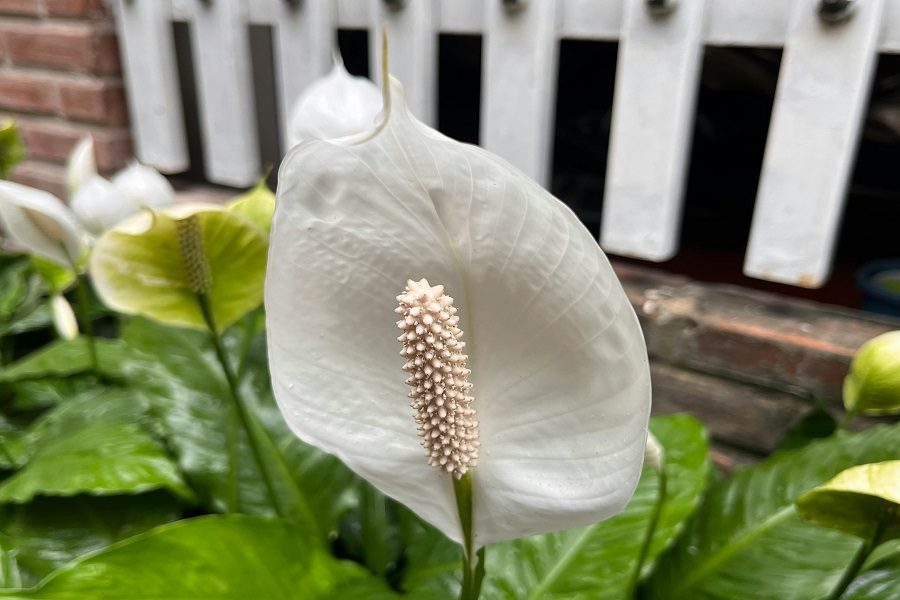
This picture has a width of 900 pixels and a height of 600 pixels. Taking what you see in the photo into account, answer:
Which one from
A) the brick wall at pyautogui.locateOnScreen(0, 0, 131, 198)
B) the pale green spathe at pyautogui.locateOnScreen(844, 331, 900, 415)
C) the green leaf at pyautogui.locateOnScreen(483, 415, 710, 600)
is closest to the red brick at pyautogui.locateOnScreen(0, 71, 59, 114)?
the brick wall at pyautogui.locateOnScreen(0, 0, 131, 198)

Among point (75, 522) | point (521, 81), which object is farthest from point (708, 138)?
point (75, 522)

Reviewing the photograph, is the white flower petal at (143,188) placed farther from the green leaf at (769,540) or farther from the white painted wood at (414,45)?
the green leaf at (769,540)

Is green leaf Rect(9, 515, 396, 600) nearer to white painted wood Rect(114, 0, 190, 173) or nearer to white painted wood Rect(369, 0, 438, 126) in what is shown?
white painted wood Rect(369, 0, 438, 126)

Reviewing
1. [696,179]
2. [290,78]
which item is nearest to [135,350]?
[290,78]

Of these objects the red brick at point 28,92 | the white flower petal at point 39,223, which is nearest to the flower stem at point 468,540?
the white flower petal at point 39,223

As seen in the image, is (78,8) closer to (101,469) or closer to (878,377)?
(101,469)

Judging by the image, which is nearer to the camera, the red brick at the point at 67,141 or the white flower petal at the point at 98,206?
the white flower petal at the point at 98,206
